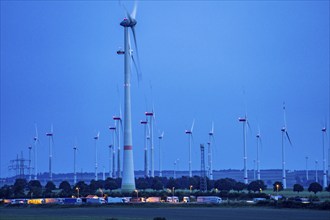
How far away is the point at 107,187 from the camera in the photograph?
7835 inches

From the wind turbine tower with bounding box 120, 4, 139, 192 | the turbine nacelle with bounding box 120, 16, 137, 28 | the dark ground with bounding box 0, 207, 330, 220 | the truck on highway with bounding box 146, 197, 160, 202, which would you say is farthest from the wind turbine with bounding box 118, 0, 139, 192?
the dark ground with bounding box 0, 207, 330, 220

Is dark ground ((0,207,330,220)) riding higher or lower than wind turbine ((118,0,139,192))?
lower

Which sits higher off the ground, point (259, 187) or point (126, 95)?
point (126, 95)

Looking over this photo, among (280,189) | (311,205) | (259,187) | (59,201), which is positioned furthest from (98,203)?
(280,189)

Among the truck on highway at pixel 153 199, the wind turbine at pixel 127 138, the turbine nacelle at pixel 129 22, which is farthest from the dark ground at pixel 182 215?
the turbine nacelle at pixel 129 22

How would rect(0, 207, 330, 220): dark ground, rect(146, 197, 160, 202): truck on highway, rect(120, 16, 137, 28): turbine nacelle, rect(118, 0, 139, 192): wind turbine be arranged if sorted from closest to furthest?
rect(0, 207, 330, 220): dark ground < rect(146, 197, 160, 202): truck on highway < rect(118, 0, 139, 192): wind turbine < rect(120, 16, 137, 28): turbine nacelle

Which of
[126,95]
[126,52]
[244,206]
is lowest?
[244,206]

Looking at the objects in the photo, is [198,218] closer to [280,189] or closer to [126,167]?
[126,167]

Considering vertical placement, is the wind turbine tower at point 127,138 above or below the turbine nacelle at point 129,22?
below

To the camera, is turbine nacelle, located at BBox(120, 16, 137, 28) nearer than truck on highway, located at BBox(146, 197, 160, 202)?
No

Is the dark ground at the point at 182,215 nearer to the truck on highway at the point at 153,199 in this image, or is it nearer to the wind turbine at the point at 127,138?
the truck on highway at the point at 153,199

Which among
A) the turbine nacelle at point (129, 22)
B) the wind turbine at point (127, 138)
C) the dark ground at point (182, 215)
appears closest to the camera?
the dark ground at point (182, 215)

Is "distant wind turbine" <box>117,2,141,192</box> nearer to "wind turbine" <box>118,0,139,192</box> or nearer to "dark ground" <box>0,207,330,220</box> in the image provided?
"wind turbine" <box>118,0,139,192</box>

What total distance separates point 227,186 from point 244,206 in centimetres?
8249
